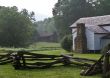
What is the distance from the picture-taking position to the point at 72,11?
8125 cm

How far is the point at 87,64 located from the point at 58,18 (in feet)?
209

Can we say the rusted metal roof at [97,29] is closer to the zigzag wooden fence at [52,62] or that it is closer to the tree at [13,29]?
the zigzag wooden fence at [52,62]

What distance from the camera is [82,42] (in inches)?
1860

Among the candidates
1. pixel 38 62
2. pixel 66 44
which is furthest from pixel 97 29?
pixel 38 62

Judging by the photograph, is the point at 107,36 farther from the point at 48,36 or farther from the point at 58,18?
the point at 48,36

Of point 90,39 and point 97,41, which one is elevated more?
point 90,39

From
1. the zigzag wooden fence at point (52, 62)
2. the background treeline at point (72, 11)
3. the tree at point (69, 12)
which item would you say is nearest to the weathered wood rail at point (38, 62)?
the zigzag wooden fence at point (52, 62)

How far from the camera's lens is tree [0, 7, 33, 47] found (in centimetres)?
8206

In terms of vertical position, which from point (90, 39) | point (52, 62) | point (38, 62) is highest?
point (90, 39)

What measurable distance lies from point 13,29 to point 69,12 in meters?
15.8

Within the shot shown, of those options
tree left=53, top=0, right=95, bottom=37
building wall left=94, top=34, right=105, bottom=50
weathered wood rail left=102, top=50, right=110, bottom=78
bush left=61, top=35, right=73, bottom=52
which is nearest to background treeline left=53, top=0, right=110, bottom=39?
tree left=53, top=0, right=95, bottom=37

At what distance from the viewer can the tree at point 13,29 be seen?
269 ft

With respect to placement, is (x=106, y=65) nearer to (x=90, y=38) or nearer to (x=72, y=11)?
(x=90, y=38)

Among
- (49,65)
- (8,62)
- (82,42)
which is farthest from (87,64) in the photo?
(82,42)
